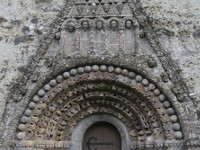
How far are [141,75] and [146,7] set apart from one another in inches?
52.4

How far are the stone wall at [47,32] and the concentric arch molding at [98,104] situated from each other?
43 cm

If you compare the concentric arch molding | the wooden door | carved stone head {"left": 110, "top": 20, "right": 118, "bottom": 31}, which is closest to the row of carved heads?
carved stone head {"left": 110, "top": 20, "right": 118, "bottom": 31}

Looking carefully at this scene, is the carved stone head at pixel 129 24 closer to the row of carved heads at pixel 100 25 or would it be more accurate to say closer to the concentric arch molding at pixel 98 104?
the row of carved heads at pixel 100 25

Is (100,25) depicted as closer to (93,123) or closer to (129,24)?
(129,24)

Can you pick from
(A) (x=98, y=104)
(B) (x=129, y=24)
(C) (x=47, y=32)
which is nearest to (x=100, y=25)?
(B) (x=129, y=24)

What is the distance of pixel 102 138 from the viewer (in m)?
6.73

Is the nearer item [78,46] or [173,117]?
[173,117]

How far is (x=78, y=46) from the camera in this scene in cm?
658

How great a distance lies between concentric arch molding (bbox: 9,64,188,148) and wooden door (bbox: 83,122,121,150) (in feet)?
1.00

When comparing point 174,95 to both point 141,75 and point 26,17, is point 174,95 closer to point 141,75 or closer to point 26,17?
point 141,75

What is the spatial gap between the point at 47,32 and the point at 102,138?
7.10ft

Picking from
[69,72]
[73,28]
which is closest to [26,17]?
[73,28]

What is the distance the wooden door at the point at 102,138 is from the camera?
668 cm

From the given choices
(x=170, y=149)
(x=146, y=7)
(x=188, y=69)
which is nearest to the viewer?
(x=170, y=149)
